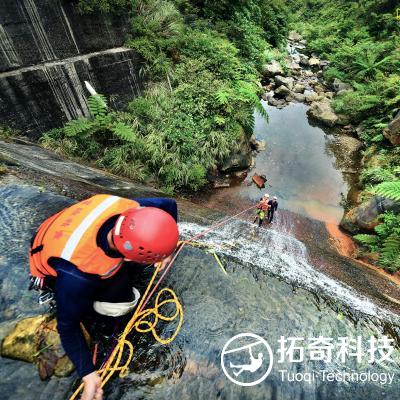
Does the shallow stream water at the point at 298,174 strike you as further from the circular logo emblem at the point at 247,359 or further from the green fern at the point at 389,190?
the circular logo emblem at the point at 247,359

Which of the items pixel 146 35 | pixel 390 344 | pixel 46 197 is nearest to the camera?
pixel 390 344

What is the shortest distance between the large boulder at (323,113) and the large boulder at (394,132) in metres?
Answer: 3.38

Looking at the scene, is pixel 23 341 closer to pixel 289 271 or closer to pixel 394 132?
pixel 289 271

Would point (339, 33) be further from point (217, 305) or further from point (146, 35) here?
point (217, 305)

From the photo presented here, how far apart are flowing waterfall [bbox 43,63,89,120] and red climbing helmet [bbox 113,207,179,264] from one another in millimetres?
6359

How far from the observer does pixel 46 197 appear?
3729 millimetres

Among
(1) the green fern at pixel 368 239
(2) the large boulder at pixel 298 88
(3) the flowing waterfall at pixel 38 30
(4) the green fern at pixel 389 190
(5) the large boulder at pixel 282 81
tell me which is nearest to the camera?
(3) the flowing waterfall at pixel 38 30

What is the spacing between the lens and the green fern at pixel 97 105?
289 inches

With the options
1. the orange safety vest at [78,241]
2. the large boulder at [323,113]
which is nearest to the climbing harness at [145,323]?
the orange safety vest at [78,241]

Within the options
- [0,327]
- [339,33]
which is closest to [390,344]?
[0,327]

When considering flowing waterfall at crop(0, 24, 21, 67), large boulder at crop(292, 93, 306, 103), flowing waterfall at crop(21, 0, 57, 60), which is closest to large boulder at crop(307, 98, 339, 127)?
large boulder at crop(292, 93, 306, 103)

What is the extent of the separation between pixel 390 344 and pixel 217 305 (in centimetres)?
175

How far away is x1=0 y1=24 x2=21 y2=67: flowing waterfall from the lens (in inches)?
223

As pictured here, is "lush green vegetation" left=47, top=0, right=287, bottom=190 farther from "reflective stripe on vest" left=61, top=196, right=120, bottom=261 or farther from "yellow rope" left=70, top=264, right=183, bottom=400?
"reflective stripe on vest" left=61, top=196, right=120, bottom=261
